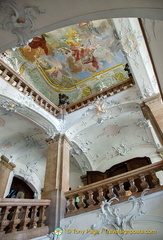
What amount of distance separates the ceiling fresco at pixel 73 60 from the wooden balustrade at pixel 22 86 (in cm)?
359

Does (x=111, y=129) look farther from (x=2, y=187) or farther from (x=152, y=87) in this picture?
(x=2, y=187)

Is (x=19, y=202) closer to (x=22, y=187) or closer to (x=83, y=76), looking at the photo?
(x=22, y=187)

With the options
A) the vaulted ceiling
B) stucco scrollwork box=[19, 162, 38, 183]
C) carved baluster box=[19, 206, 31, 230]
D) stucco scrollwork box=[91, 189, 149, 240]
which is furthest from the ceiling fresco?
stucco scrollwork box=[91, 189, 149, 240]

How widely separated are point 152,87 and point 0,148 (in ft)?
23.3

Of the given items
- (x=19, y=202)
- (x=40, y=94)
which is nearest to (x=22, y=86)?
(x=40, y=94)

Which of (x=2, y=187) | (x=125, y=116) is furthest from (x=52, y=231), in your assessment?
(x=125, y=116)

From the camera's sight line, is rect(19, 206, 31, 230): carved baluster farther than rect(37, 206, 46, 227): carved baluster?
No

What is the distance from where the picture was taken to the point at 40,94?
7461 mm

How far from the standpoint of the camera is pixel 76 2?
2234mm

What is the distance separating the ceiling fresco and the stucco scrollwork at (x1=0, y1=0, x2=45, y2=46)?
807 centimetres

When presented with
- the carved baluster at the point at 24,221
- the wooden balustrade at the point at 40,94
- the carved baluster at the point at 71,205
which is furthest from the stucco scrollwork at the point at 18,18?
the carved baluster at the point at 71,205

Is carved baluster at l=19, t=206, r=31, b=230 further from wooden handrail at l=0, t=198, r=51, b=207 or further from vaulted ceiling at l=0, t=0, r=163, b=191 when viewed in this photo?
vaulted ceiling at l=0, t=0, r=163, b=191

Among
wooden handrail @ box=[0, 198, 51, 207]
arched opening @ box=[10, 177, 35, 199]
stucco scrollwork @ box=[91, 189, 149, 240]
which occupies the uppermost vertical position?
arched opening @ box=[10, 177, 35, 199]

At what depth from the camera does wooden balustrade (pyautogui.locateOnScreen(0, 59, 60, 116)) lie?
6.27m
